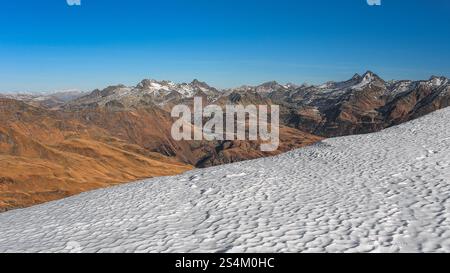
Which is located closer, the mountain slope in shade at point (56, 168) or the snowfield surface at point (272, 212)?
the snowfield surface at point (272, 212)

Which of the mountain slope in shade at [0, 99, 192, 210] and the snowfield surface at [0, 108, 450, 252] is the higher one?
the snowfield surface at [0, 108, 450, 252]

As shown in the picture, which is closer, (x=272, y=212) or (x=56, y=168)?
(x=272, y=212)

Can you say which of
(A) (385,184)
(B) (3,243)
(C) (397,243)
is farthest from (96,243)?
(A) (385,184)

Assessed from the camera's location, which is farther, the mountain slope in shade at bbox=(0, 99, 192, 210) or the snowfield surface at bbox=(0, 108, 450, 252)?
the mountain slope in shade at bbox=(0, 99, 192, 210)

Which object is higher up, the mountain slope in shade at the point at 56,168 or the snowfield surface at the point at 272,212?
the snowfield surface at the point at 272,212

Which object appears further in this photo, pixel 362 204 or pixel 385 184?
pixel 385 184

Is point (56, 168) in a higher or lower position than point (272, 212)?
lower
